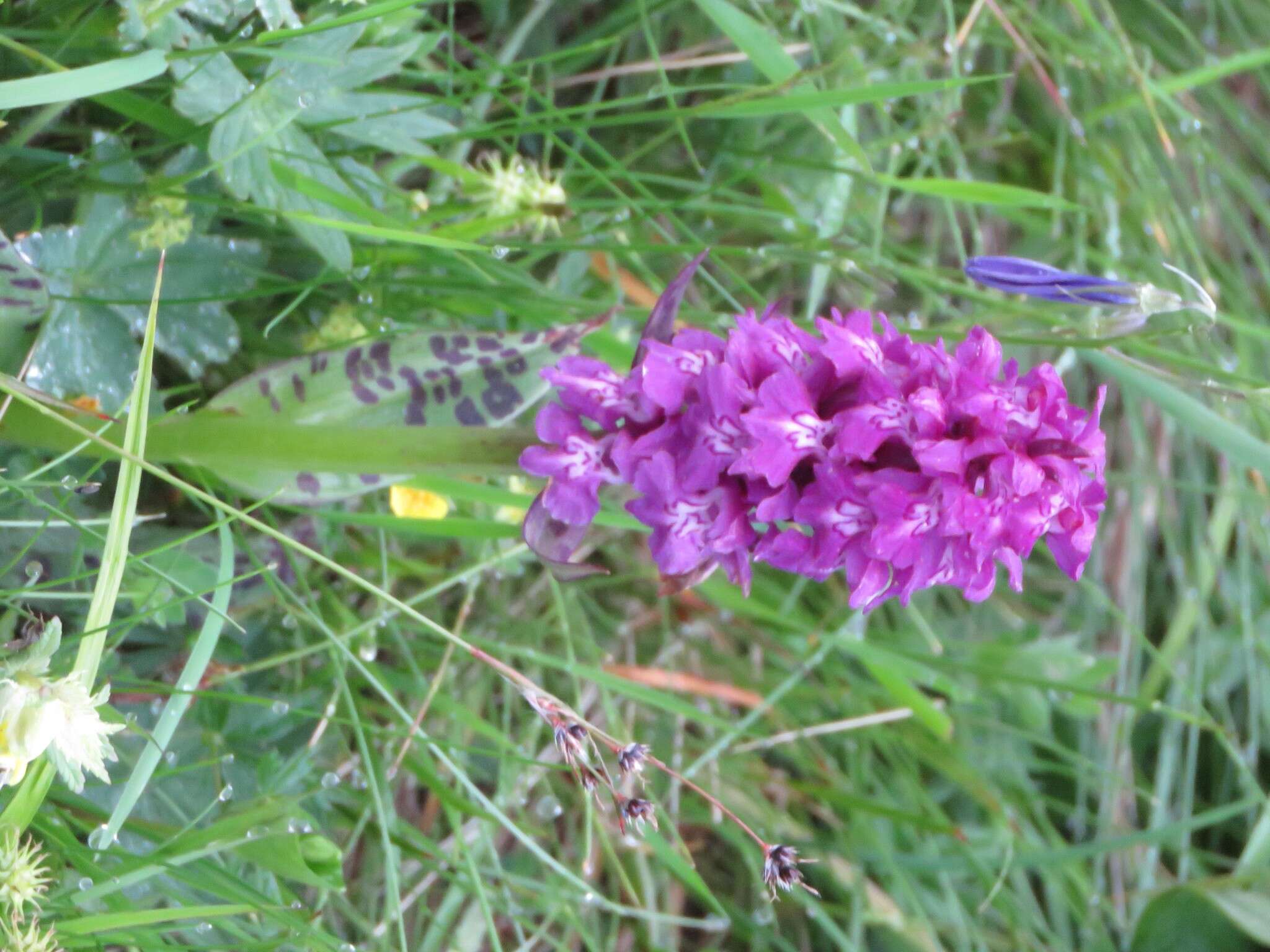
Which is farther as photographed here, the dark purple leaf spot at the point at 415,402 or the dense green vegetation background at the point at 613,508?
the dark purple leaf spot at the point at 415,402

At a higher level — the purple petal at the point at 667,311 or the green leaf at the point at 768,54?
the green leaf at the point at 768,54

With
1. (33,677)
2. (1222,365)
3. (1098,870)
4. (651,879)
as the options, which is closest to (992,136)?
(1222,365)

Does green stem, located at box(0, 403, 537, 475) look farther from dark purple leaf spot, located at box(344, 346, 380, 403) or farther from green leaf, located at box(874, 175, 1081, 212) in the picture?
green leaf, located at box(874, 175, 1081, 212)

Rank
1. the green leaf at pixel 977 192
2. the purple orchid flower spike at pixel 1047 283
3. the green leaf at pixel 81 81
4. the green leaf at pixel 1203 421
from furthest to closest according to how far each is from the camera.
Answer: the green leaf at pixel 977 192, the green leaf at pixel 1203 421, the purple orchid flower spike at pixel 1047 283, the green leaf at pixel 81 81

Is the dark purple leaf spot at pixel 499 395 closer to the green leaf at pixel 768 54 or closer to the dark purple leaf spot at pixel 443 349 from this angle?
the dark purple leaf spot at pixel 443 349

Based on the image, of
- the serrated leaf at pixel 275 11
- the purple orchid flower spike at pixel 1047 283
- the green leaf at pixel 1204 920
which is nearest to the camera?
the serrated leaf at pixel 275 11

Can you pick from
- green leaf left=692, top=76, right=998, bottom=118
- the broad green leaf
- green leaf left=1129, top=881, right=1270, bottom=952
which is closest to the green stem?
the broad green leaf

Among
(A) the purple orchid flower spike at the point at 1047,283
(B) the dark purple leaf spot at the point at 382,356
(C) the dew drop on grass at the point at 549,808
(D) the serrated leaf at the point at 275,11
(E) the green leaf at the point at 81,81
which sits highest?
(D) the serrated leaf at the point at 275,11

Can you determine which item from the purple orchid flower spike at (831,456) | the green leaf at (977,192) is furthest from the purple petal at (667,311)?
the green leaf at (977,192)
